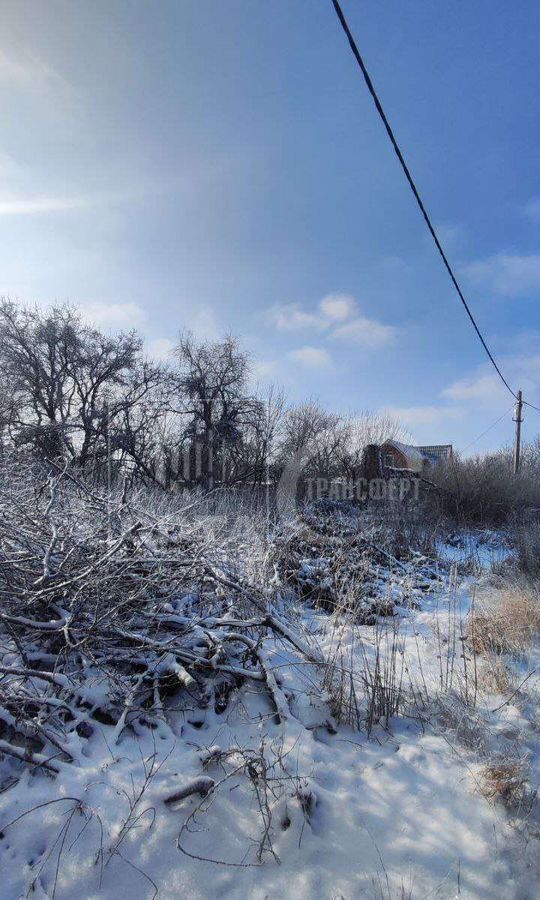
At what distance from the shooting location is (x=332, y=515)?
12.9 metres

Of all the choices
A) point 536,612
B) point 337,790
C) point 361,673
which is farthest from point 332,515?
point 337,790

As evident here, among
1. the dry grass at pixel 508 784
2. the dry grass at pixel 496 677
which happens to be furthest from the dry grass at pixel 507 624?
the dry grass at pixel 508 784

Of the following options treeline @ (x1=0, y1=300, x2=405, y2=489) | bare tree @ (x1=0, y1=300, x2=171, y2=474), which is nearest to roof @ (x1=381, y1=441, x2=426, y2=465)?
treeline @ (x1=0, y1=300, x2=405, y2=489)

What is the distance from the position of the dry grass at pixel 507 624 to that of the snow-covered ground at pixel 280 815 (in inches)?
41.3

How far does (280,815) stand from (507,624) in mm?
3067

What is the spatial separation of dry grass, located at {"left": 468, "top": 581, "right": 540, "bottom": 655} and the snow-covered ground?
1050 mm

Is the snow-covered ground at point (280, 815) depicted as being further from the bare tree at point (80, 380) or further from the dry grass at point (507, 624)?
the bare tree at point (80, 380)

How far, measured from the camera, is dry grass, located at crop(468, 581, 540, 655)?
3795 millimetres

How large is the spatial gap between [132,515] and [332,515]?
9.08m

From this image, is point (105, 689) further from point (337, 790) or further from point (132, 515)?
point (132, 515)

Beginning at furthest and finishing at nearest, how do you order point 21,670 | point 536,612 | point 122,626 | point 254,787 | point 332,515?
point 332,515, point 536,612, point 122,626, point 21,670, point 254,787

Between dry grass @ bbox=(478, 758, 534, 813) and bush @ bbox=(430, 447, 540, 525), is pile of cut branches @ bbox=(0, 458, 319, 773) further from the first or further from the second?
bush @ bbox=(430, 447, 540, 525)

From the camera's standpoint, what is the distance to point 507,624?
Answer: 413cm

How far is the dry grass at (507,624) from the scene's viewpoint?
→ 3.79 m
